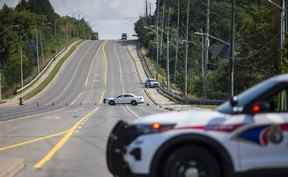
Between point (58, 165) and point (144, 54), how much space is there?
12784 centimetres

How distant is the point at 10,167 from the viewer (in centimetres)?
1354

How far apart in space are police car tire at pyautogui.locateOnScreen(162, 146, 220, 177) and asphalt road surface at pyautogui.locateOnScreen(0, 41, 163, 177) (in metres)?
4.23

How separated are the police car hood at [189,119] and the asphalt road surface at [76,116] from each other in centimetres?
418

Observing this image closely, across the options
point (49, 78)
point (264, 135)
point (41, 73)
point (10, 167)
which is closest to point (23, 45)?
point (41, 73)

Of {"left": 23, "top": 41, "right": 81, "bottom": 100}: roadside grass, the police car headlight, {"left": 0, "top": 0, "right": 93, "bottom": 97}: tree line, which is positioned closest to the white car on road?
{"left": 23, "top": 41, "right": 81, "bottom": 100}: roadside grass

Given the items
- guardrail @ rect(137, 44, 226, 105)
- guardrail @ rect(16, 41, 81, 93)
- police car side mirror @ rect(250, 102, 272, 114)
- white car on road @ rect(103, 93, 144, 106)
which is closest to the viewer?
police car side mirror @ rect(250, 102, 272, 114)

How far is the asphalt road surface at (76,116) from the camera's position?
15.5 metres

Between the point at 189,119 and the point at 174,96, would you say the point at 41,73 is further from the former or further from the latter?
the point at 189,119

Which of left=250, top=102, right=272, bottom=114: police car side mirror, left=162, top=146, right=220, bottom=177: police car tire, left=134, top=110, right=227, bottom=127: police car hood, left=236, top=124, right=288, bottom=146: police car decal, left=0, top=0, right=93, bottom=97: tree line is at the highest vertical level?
left=0, top=0, right=93, bottom=97: tree line

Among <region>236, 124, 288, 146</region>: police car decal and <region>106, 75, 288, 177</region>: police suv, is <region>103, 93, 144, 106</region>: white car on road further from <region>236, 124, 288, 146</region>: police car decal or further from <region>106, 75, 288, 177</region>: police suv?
Answer: <region>236, 124, 288, 146</region>: police car decal

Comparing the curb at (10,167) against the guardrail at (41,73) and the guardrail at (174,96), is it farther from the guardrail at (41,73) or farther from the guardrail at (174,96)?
Answer: the guardrail at (41,73)

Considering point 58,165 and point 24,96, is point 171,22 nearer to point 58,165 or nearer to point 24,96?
point 24,96

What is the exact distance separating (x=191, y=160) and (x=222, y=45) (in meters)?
107

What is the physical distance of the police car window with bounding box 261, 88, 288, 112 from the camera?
884cm
